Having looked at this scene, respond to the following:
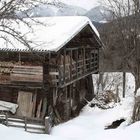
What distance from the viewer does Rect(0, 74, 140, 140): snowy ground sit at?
11.8m

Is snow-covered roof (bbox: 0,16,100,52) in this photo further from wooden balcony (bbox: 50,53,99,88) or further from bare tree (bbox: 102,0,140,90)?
bare tree (bbox: 102,0,140,90)

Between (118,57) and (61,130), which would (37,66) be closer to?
(61,130)

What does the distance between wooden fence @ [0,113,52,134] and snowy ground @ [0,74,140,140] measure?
0.50 meters

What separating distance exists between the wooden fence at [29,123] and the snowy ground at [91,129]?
1.63 ft

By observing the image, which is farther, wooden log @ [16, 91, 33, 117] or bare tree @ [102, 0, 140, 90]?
bare tree @ [102, 0, 140, 90]

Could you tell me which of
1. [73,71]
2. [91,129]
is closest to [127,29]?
[73,71]

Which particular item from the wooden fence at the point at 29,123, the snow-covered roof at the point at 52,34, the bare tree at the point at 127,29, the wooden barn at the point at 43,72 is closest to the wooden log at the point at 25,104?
the wooden barn at the point at 43,72

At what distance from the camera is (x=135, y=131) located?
11.5 meters

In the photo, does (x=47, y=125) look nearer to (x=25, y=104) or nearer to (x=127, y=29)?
(x=25, y=104)

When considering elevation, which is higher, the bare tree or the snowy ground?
the bare tree

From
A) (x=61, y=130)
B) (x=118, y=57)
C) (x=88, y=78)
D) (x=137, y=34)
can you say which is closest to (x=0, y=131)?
(x=61, y=130)

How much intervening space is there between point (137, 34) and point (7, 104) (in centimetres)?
1624

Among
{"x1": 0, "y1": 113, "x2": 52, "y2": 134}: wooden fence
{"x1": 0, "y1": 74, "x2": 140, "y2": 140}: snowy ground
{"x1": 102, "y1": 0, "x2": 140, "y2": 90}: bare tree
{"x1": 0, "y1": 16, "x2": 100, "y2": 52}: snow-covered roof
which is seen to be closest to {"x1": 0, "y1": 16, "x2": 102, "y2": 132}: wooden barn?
{"x1": 0, "y1": 16, "x2": 100, "y2": 52}: snow-covered roof

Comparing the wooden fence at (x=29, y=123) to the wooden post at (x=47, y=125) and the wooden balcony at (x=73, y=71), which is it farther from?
the wooden balcony at (x=73, y=71)
